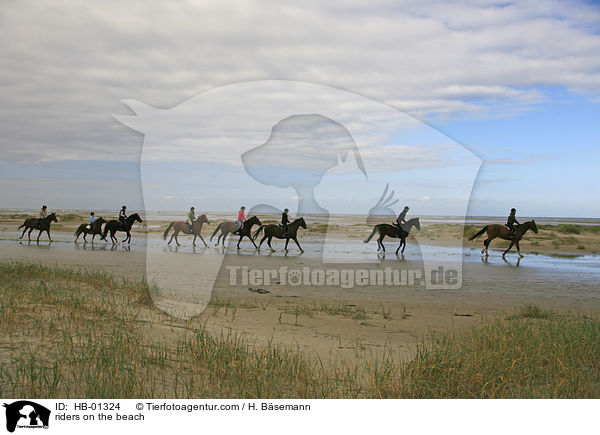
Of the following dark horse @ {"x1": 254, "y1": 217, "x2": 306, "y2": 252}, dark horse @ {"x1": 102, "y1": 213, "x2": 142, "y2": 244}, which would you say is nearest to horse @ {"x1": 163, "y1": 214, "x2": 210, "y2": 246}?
dark horse @ {"x1": 102, "y1": 213, "x2": 142, "y2": 244}

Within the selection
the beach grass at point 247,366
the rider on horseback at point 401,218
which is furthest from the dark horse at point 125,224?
the beach grass at point 247,366

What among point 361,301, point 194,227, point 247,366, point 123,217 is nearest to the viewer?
point 247,366

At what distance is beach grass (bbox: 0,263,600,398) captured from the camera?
433 centimetres

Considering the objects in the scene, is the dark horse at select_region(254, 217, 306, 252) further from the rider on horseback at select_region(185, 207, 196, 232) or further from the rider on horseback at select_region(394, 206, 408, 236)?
the rider on horseback at select_region(394, 206, 408, 236)

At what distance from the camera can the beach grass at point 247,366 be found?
4.33m

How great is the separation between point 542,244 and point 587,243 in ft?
11.0

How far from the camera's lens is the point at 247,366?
193 inches

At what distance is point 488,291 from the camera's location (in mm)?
12336

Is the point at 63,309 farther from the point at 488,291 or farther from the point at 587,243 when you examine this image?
the point at 587,243

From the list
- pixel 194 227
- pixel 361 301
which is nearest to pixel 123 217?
pixel 194 227

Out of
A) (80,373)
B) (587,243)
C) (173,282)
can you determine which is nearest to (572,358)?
(80,373)

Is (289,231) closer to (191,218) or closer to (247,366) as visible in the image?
(191,218)
